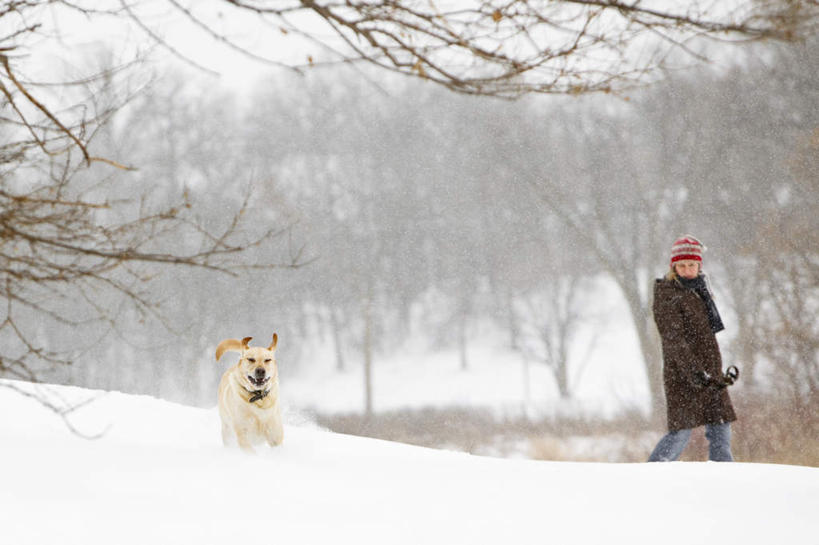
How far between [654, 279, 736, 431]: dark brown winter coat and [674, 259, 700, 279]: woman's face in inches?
2.7

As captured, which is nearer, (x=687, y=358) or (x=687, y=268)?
(x=687, y=358)

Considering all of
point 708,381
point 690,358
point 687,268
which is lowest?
point 708,381

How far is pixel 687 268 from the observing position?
430cm

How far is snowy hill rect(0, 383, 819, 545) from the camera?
285cm

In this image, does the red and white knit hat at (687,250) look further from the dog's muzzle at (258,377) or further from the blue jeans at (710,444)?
the dog's muzzle at (258,377)

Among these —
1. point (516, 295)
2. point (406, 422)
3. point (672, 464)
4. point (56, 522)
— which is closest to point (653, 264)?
point (516, 295)

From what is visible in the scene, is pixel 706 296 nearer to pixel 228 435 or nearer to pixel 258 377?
pixel 258 377

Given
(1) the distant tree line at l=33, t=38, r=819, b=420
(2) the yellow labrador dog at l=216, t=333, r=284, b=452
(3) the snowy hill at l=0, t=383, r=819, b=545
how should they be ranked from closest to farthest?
(3) the snowy hill at l=0, t=383, r=819, b=545, (2) the yellow labrador dog at l=216, t=333, r=284, b=452, (1) the distant tree line at l=33, t=38, r=819, b=420

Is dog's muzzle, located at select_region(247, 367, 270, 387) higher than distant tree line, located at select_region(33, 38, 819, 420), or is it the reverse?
distant tree line, located at select_region(33, 38, 819, 420)

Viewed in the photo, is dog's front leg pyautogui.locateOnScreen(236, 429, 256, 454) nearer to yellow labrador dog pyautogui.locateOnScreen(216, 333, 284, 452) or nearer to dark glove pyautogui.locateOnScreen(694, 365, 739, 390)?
yellow labrador dog pyautogui.locateOnScreen(216, 333, 284, 452)

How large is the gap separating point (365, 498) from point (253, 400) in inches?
49.6

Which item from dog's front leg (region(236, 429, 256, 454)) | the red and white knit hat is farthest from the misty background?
dog's front leg (region(236, 429, 256, 454))

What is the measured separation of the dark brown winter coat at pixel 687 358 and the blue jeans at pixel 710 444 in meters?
0.08

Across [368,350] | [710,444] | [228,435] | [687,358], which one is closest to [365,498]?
[228,435]
